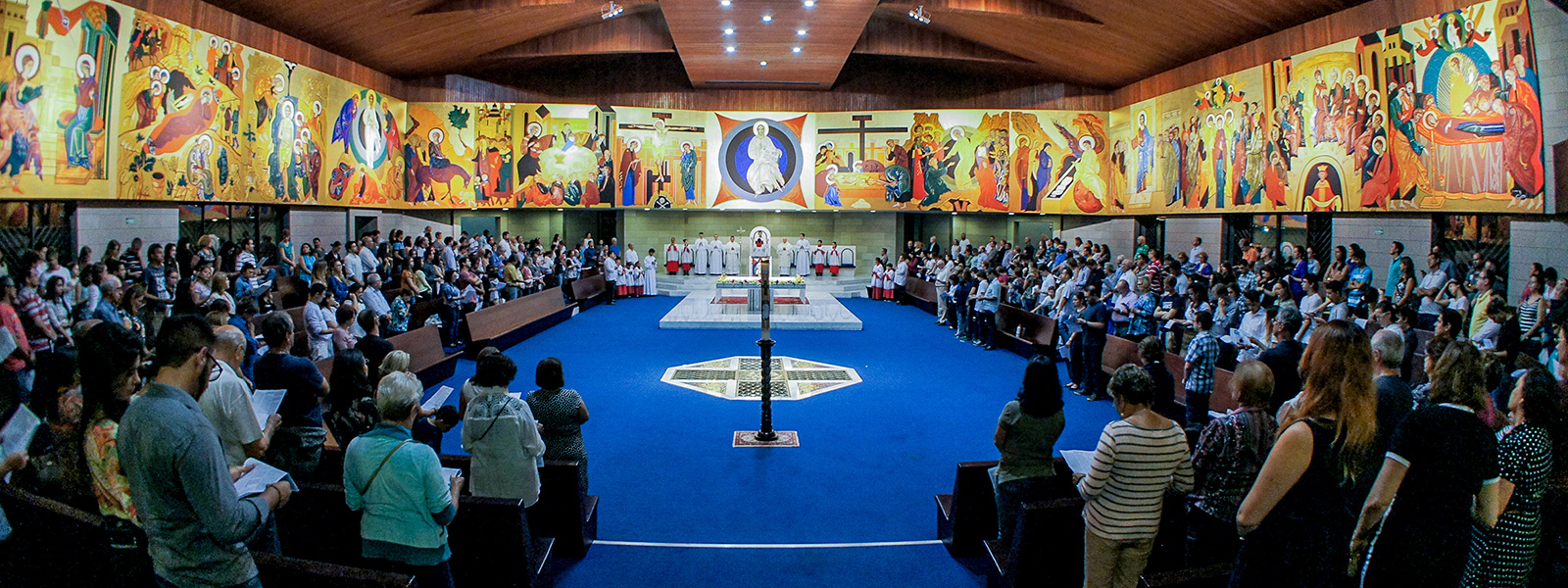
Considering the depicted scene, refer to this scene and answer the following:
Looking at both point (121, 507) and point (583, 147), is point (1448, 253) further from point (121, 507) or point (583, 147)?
point (583, 147)

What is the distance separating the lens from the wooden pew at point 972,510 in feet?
15.0

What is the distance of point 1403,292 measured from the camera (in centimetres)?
1046

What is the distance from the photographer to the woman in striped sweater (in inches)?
119

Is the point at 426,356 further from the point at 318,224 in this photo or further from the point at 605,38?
the point at 605,38

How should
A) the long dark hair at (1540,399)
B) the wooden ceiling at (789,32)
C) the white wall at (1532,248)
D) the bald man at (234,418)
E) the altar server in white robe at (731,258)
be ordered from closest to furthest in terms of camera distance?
the long dark hair at (1540,399) < the bald man at (234,418) < the white wall at (1532,248) < the wooden ceiling at (789,32) < the altar server in white robe at (731,258)

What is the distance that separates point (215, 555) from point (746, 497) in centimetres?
373

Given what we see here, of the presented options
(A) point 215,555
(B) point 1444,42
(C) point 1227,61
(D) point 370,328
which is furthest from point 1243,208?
(A) point 215,555

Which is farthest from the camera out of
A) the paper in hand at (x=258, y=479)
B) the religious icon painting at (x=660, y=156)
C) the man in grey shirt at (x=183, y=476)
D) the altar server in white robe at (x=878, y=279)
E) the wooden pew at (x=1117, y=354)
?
the religious icon painting at (x=660, y=156)

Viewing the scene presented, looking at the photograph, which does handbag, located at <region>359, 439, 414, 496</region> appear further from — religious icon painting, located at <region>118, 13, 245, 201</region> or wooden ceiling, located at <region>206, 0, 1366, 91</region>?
wooden ceiling, located at <region>206, 0, 1366, 91</region>

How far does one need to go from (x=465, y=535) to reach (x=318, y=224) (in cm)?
1512

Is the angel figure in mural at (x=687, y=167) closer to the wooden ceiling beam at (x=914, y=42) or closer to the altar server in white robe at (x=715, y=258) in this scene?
the altar server in white robe at (x=715, y=258)

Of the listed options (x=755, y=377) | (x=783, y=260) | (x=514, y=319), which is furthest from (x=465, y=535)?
(x=783, y=260)

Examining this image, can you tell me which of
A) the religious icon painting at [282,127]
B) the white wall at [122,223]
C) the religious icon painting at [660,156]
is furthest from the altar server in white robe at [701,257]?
the white wall at [122,223]

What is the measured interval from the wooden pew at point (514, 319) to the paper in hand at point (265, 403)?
7.39 metres
